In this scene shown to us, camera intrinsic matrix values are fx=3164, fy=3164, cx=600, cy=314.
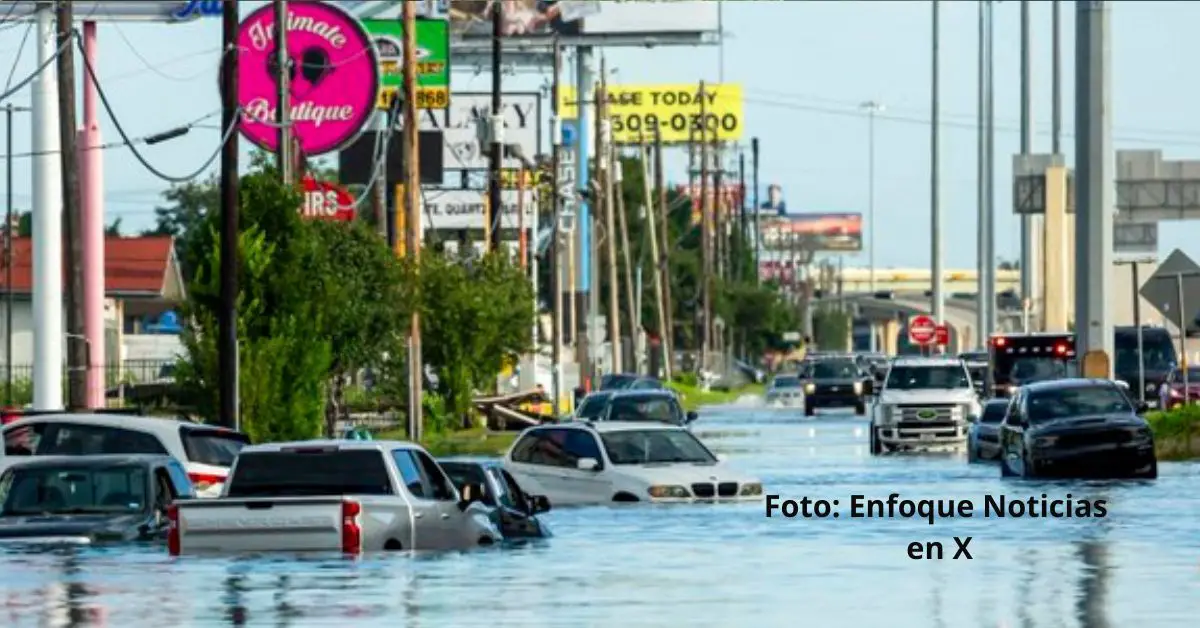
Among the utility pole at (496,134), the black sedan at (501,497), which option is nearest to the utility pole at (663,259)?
the utility pole at (496,134)

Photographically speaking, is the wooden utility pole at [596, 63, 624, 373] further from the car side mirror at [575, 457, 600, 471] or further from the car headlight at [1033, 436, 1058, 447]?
the car side mirror at [575, 457, 600, 471]

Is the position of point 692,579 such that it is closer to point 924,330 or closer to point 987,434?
point 987,434

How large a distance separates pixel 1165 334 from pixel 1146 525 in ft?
138

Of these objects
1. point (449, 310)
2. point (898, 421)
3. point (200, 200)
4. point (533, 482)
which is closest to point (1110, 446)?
point (533, 482)

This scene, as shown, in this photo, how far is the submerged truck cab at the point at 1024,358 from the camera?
6588 centimetres

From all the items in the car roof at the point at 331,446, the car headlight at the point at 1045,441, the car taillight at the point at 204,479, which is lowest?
the car headlight at the point at 1045,441

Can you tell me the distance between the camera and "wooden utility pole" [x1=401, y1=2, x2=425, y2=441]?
196 ft

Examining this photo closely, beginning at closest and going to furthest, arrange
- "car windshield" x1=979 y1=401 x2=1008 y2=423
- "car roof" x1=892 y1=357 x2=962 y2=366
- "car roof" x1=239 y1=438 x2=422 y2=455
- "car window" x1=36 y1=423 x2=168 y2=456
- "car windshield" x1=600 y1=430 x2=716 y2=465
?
"car roof" x1=239 y1=438 x2=422 y2=455 → "car window" x1=36 y1=423 x2=168 y2=456 → "car windshield" x1=600 y1=430 x2=716 y2=465 → "car windshield" x1=979 y1=401 x2=1008 y2=423 → "car roof" x1=892 y1=357 x2=962 y2=366

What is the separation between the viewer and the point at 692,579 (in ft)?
86.1

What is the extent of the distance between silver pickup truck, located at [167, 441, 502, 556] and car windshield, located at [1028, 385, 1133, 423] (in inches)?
763

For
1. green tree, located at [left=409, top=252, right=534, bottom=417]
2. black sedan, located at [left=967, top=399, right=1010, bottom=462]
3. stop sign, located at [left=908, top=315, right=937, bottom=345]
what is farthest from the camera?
stop sign, located at [left=908, top=315, right=937, bottom=345]

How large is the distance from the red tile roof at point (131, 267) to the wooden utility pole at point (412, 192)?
2794 cm

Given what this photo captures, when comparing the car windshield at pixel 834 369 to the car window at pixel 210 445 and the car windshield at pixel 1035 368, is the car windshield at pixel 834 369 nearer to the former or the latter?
the car windshield at pixel 1035 368

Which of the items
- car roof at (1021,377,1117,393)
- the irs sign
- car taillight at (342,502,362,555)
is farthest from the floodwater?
the irs sign
